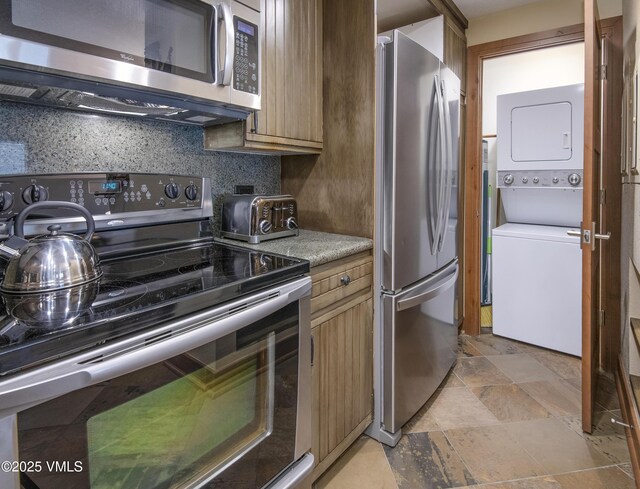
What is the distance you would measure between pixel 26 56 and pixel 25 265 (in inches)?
19.9

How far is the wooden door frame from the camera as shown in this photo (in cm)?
249

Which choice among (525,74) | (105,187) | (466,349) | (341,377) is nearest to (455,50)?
(525,74)

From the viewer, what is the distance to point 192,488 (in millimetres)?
1003

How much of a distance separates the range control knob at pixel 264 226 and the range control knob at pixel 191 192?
29 centimetres

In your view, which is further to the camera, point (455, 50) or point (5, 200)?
point (455, 50)

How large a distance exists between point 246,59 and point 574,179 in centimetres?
255

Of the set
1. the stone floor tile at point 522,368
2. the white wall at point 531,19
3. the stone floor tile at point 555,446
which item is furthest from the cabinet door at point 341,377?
the white wall at point 531,19

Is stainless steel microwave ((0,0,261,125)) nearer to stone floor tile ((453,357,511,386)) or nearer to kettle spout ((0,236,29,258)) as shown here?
kettle spout ((0,236,29,258))

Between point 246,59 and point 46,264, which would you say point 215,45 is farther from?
point 46,264

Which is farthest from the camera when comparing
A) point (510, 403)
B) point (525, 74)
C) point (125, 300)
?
point (525, 74)

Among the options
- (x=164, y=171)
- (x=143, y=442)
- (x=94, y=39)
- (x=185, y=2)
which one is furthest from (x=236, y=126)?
(x=143, y=442)

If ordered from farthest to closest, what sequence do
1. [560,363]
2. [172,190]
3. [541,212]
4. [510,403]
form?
[541,212] < [560,363] < [510,403] < [172,190]

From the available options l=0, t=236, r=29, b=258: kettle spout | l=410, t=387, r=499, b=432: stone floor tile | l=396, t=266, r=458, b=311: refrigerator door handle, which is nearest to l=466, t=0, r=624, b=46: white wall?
l=396, t=266, r=458, b=311: refrigerator door handle

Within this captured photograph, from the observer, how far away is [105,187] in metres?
1.37
